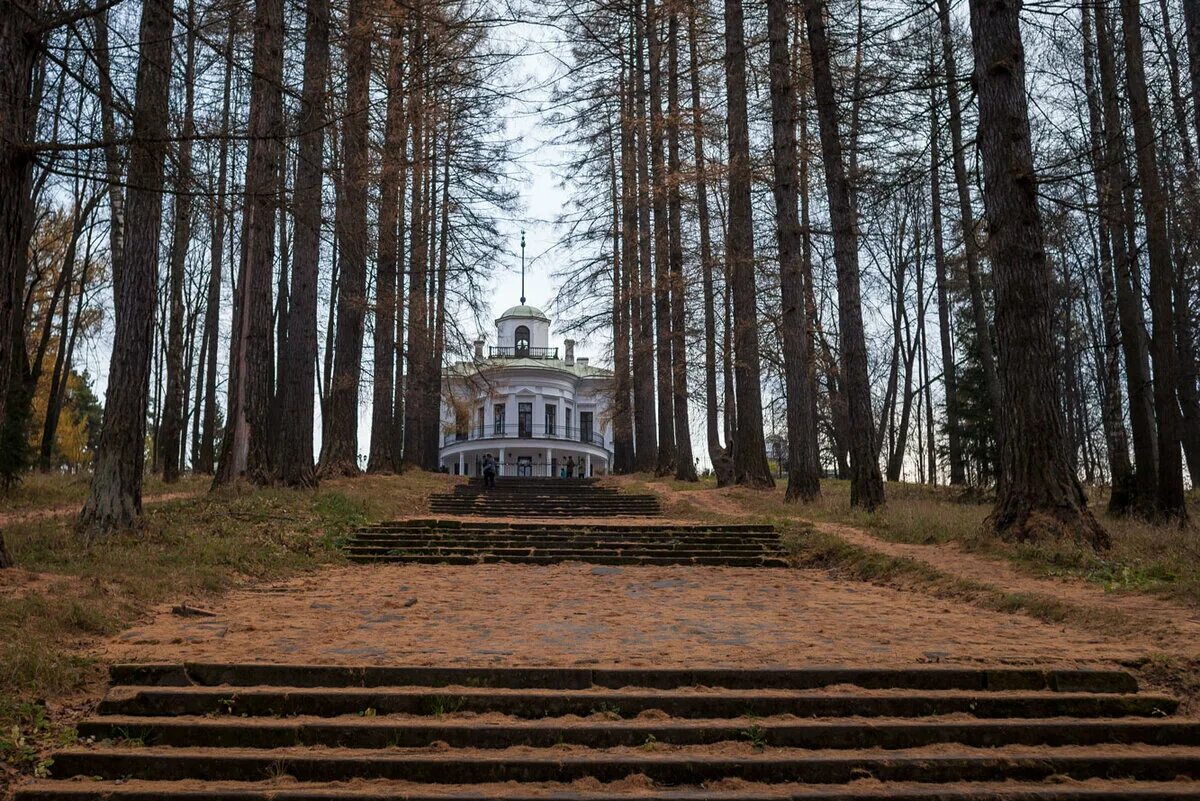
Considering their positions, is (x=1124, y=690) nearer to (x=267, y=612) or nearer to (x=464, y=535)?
(x=267, y=612)

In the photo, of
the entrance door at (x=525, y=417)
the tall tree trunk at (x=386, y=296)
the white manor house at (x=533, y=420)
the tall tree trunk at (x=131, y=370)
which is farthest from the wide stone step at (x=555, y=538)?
the entrance door at (x=525, y=417)

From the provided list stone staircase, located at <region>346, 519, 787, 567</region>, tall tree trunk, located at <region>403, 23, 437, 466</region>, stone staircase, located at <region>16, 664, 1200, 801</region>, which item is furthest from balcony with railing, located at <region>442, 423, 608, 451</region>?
stone staircase, located at <region>16, 664, 1200, 801</region>

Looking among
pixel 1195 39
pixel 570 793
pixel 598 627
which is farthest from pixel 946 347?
pixel 570 793

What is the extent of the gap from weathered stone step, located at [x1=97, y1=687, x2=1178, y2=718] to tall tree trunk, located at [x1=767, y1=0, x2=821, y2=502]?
10963 mm

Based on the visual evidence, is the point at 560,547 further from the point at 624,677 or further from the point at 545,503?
the point at 545,503

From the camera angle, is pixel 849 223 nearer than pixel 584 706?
No

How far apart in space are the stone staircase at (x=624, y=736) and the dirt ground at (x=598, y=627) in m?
0.33

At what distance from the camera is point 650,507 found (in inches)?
791

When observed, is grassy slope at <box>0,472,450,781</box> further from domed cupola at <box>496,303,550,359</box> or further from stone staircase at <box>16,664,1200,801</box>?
domed cupola at <box>496,303,550,359</box>

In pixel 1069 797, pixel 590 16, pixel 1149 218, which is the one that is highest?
pixel 590 16

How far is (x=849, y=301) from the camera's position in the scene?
15.4 metres

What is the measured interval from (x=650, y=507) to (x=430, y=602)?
11.5m

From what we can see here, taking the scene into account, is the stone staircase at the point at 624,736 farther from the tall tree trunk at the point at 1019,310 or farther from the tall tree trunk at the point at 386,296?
the tall tree trunk at the point at 386,296

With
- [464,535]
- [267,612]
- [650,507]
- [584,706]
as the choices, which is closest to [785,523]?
[464,535]
